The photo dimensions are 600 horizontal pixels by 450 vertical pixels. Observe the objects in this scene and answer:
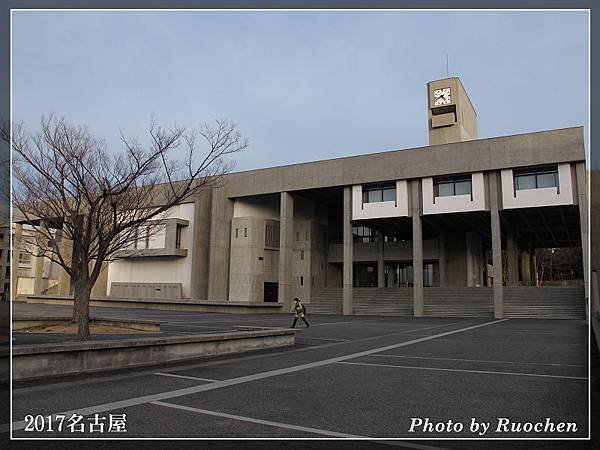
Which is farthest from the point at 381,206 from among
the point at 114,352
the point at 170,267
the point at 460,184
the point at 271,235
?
the point at 114,352

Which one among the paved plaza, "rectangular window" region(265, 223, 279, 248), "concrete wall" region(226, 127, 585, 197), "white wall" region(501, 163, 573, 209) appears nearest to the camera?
the paved plaza

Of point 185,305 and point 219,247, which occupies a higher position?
point 219,247

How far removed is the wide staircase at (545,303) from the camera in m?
31.5

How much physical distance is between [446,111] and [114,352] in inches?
1874

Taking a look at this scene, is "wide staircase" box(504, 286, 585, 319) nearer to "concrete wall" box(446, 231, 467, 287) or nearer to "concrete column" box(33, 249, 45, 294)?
"concrete wall" box(446, 231, 467, 287)

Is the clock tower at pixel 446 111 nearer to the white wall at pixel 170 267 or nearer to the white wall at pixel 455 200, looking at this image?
the white wall at pixel 455 200

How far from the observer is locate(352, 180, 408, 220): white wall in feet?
120

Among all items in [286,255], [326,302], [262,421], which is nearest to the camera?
[262,421]

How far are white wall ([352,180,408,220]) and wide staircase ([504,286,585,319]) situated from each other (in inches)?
382

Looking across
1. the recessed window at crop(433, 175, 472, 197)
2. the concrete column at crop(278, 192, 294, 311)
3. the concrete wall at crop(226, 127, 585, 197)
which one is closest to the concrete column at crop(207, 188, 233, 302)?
the concrete wall at crop(226, 127, 585, 197)

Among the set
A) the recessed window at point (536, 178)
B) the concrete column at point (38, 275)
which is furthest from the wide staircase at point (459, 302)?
the concrete column at point (38, 275)

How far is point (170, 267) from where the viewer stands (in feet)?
148

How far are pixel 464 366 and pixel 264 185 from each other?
33.5 metres

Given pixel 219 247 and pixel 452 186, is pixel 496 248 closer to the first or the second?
pixel 452 186
